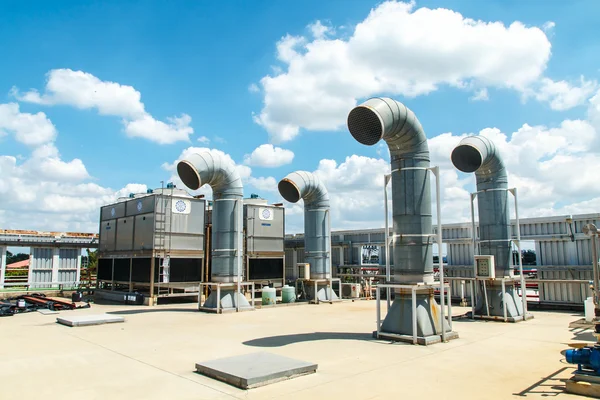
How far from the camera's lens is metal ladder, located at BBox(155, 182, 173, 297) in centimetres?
2419

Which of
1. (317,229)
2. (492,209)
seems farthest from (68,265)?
(492,209)

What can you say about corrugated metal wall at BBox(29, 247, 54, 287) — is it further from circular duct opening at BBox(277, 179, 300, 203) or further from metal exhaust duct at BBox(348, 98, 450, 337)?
metal exhaust duct at BBox(348, 98, 450, 337)

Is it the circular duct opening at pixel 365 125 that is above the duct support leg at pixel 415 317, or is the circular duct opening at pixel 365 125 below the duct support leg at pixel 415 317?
above

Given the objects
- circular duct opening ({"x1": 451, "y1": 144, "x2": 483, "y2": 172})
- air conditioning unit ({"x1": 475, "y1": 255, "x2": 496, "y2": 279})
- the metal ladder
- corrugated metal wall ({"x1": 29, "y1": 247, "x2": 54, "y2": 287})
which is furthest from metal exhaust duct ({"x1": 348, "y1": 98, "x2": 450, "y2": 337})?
corrugated metal wall ({"x1": 29, "y1": 247, "x2": 54, "y2": 287})

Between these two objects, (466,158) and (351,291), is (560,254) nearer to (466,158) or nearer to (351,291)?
(466,158)

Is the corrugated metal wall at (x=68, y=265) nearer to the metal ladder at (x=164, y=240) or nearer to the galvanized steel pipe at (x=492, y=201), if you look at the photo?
the metal ladder at (x=164, y=240)

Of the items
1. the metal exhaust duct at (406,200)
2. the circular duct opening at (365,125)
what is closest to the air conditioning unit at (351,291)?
the metal exhaust duct at (406,200)

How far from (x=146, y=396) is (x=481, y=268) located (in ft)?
42.5

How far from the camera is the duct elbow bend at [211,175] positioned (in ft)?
61.2

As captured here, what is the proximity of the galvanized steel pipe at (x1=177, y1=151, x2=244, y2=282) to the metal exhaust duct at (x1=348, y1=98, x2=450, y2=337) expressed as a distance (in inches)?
347

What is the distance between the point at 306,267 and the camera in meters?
24.0

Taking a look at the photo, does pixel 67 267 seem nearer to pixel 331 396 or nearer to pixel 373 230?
pixel 373 230

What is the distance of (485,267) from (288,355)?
9.29 meters

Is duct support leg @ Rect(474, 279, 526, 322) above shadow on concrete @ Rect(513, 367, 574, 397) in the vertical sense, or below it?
above
